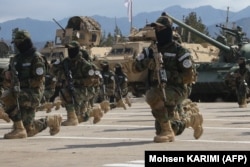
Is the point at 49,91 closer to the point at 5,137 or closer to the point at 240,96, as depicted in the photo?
the point at 240,96

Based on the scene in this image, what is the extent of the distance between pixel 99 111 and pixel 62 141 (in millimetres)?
5545

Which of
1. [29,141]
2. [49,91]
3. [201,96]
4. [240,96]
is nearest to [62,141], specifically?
[29,141]

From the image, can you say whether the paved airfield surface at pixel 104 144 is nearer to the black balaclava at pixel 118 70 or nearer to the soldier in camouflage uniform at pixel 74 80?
the soldier in camouflage uniform at pixel 74 80

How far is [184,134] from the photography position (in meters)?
16.1

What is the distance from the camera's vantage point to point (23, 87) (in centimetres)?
1544

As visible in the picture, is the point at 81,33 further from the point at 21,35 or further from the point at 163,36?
the point at 163,36

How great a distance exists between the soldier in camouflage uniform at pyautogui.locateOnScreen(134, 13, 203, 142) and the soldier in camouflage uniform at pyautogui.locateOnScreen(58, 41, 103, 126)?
573cm

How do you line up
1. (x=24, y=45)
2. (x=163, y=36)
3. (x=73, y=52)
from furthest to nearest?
(x=73, y=52), (x=24, y=45), (x=163, y=36)

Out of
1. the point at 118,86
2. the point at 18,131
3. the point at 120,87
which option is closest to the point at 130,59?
the point at 120,87

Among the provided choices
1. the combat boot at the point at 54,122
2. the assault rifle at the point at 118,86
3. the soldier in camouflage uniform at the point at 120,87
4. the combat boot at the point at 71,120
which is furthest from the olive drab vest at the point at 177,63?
the assault rifle at the point at 118,86

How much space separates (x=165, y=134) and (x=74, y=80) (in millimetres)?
6272

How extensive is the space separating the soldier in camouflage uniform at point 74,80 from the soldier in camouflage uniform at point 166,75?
5.73 meters

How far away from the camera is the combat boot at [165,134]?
13.9 meters

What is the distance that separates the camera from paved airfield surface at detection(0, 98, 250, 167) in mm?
11484
